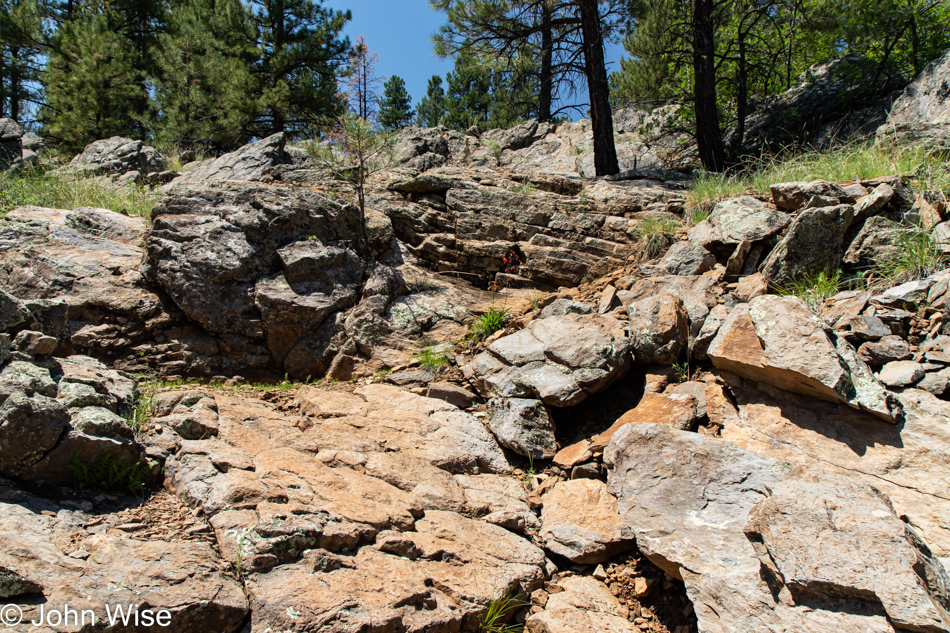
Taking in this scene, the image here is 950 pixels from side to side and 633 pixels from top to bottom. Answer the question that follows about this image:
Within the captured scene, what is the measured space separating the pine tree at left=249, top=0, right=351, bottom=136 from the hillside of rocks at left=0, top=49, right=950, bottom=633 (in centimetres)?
760

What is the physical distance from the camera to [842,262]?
4715 mm

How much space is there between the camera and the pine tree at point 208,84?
40.8 ft

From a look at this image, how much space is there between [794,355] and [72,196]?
8755 mm

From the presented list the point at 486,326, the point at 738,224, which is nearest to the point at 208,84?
the point at 486,326

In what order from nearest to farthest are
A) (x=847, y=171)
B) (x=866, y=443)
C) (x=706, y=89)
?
1. (x=866, y=443)
2. (x=847, y=171)
3. (x=706, y=89)

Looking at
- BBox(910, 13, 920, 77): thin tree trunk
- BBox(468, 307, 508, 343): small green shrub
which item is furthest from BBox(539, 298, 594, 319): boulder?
BBox(910, 13, 920, 77): thin tree trunk

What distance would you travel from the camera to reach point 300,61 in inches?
534

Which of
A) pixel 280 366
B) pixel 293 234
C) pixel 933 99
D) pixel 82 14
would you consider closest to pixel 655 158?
pixel 933 99

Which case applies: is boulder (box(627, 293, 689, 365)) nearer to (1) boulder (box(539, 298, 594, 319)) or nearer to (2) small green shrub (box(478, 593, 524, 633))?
(1) boulder (box(539, 298, 594, 319))

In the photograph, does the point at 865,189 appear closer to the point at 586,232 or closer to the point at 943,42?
the point at 586,232

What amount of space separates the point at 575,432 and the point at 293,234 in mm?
3788

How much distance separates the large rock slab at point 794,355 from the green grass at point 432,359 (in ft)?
7.94

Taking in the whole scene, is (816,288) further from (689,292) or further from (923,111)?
(923,111)

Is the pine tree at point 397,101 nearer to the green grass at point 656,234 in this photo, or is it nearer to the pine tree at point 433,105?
the pine tree at point 433,105
